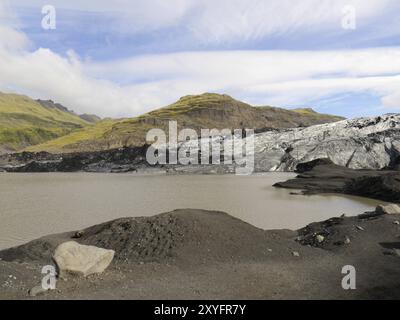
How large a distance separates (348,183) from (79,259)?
38029mm

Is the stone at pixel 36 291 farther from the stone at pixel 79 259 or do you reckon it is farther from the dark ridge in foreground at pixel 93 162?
the dark ridge in foreground at pixel 93 162

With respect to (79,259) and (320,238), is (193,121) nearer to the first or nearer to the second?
(320,238)

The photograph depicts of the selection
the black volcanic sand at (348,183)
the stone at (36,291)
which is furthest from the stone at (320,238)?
the black volcanic sand at (348,183)

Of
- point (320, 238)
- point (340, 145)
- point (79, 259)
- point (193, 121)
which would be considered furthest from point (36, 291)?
point (193, 121)

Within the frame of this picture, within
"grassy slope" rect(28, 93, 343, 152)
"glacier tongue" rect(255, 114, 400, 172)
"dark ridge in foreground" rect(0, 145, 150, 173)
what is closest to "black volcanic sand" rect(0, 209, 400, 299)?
"glacier tongue" rect(255, 114, 400, 172)

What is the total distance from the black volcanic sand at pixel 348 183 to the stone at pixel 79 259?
99.0 feet

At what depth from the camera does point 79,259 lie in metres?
13.1

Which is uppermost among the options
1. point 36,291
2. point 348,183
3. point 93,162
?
point 93,162

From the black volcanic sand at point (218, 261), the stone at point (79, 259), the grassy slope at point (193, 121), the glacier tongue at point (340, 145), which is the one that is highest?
the grassy slope at point (193, 121)

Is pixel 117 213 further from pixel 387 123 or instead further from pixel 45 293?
pixel 387 123

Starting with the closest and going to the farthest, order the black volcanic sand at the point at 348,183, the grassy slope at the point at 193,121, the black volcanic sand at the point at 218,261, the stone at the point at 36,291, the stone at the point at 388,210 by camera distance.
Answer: the stone at the point at 36,291, the black volcanic sand at the point at 218,261, the stone at the point at 388,210, the black volcanic sand at the point at 348,183, the grassy slope at the point at 193,121

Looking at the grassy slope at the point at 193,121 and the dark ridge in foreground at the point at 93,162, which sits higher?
the grassy slope at the point at 193,121

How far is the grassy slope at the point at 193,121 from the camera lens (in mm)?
141663
